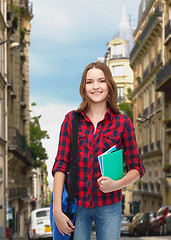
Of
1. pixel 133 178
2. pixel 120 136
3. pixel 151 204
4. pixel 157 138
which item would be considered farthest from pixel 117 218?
pixel 151 204

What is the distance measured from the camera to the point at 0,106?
34156 mm

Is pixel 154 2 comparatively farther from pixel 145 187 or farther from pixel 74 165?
pixel 74 165

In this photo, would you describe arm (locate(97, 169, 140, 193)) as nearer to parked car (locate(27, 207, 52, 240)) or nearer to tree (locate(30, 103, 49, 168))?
parked car (locate(27, 207, 52, 240))

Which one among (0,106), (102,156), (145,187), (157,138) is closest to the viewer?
(102,156)

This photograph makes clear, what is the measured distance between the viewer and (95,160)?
12.1 feet

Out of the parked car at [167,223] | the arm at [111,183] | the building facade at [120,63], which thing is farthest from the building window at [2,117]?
the building facade at [120,63]

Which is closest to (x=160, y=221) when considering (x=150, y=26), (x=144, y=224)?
(x=144, y=224)

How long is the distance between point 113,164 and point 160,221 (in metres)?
24.4

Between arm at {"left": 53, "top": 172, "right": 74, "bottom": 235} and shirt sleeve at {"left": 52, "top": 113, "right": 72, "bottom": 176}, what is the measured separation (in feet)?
0.30

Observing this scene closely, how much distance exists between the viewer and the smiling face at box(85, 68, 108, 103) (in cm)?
391

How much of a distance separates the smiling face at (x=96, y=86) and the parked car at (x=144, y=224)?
26.0m

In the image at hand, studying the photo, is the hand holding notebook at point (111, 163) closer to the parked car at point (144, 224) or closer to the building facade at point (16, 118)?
the parked car at point (144, 224)

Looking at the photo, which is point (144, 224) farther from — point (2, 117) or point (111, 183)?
point (111, 183)

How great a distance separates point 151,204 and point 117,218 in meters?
51.0
